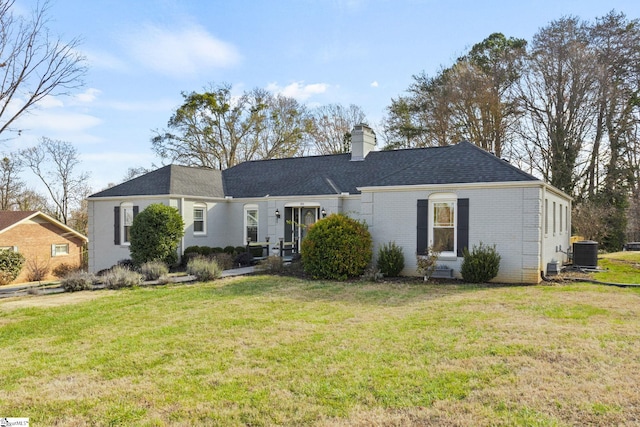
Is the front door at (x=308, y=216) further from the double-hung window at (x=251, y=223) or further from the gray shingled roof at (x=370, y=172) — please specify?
the double-hung window at (x=251, y=223)

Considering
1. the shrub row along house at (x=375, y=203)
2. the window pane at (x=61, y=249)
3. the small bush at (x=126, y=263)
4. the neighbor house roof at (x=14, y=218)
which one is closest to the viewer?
the shrub row along house at (x=375, y=203)

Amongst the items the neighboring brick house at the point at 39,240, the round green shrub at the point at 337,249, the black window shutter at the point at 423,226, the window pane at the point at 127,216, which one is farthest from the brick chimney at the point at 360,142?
the neighboring brick house at the point at 39,240

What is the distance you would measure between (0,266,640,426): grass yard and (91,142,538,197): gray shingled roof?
4.99 m

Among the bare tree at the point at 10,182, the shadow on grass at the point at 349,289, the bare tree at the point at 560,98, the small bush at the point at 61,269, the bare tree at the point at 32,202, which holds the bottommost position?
the small bush at the point at 61,269

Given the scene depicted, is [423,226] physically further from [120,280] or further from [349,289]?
[120,280]

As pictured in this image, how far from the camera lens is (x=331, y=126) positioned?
3556cm

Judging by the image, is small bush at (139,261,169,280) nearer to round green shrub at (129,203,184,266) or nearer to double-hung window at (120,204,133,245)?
round green shrub at (129,203,184,266)

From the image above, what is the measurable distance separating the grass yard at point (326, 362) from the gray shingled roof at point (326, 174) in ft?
16.4

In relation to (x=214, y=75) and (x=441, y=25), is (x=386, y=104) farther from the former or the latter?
(x=441, y=25)

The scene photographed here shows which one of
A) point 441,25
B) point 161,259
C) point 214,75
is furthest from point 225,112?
point 441,25

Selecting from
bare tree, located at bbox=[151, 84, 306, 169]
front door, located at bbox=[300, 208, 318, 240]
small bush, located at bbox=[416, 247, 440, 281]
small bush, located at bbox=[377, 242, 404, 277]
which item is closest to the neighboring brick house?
bare tree, located at bbox=[151, 84, 306, 169]

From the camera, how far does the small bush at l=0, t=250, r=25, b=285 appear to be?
25.4 metres

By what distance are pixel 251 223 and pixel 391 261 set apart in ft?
28.2

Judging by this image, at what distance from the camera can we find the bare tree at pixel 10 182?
34219 millimetres
